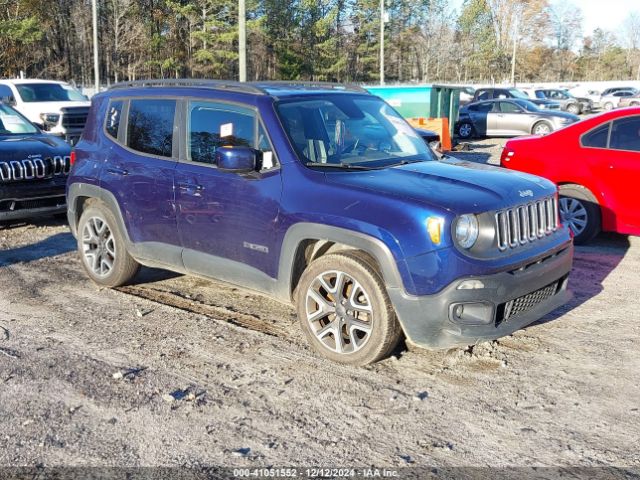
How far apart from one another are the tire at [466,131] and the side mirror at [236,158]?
1980 cm

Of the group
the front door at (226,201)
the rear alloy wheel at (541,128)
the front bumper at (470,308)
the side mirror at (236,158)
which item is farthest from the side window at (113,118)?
the rear alloy wheel at (541,128)

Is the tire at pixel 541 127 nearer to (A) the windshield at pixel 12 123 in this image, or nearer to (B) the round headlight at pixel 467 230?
(A) the windshield at pixel 12 123

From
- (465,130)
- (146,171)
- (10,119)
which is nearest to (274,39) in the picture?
(465,130)

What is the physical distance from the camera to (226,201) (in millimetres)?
4988

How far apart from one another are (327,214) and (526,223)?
132 centimetres

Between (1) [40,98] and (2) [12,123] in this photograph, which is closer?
(2) [12,123]

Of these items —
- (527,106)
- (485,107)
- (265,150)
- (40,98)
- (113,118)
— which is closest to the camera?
(265,150)

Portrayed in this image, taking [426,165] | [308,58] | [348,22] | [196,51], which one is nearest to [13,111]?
[426,165]

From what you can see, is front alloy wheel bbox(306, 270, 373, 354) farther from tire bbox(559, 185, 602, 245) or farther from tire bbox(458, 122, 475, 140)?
tire bbox(458, 122, 475, 140)

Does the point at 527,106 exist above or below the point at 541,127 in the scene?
above

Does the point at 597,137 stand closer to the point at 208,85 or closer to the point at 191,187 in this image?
the point at 208,85

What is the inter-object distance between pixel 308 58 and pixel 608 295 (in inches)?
2321

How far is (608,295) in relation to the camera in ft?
19.8

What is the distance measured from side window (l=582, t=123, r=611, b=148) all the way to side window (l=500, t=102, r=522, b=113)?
1568cm
